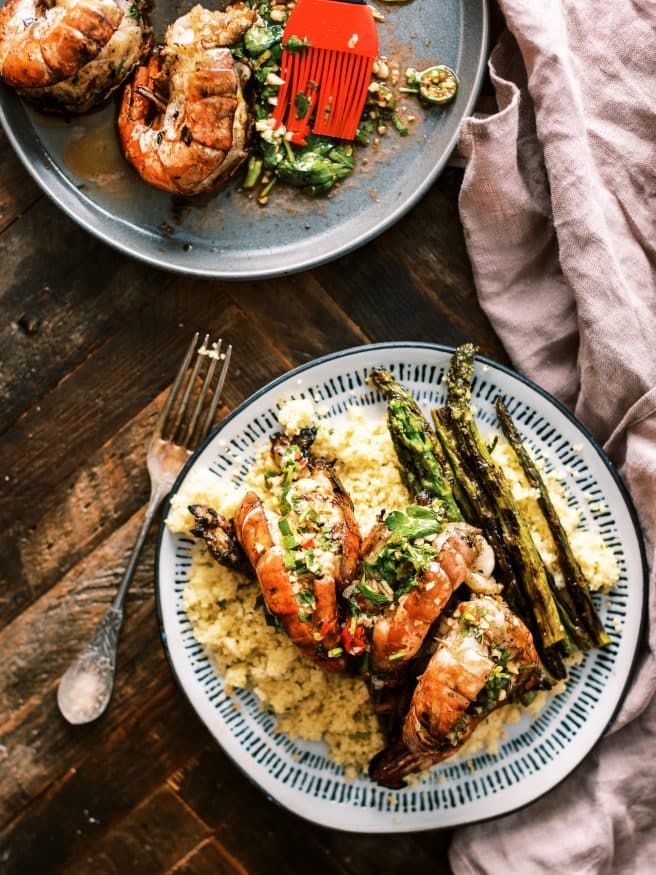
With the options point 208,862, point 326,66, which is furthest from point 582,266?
point 208,862

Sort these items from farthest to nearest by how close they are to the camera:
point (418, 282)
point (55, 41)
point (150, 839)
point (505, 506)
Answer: point (150, 839) < point (418, 282) < point (505, 506) < point (55, 41)

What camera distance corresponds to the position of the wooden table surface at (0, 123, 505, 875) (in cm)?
429

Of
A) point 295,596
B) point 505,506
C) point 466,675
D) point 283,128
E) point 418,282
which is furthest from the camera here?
point 418,282

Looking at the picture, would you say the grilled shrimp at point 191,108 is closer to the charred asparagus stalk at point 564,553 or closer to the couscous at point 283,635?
the couscous at point 283,635

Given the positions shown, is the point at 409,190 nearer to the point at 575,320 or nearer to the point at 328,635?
the point at 575,320

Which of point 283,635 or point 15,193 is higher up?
point 15,193

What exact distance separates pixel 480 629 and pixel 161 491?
68.6 inches

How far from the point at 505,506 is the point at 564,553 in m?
0.38

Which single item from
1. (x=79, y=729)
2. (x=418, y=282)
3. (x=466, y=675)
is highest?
(x=418, y=282)

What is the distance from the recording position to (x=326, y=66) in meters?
3.99

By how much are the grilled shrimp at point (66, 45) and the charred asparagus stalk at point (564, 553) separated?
8.11 ft

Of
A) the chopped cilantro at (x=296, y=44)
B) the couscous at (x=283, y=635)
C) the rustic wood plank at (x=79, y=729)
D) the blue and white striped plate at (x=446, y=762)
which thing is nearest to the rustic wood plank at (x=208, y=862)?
the rustic wood plank at (x=79, y=729)

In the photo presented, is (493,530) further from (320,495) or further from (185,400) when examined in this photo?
(185,400)

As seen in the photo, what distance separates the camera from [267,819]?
436 cm
